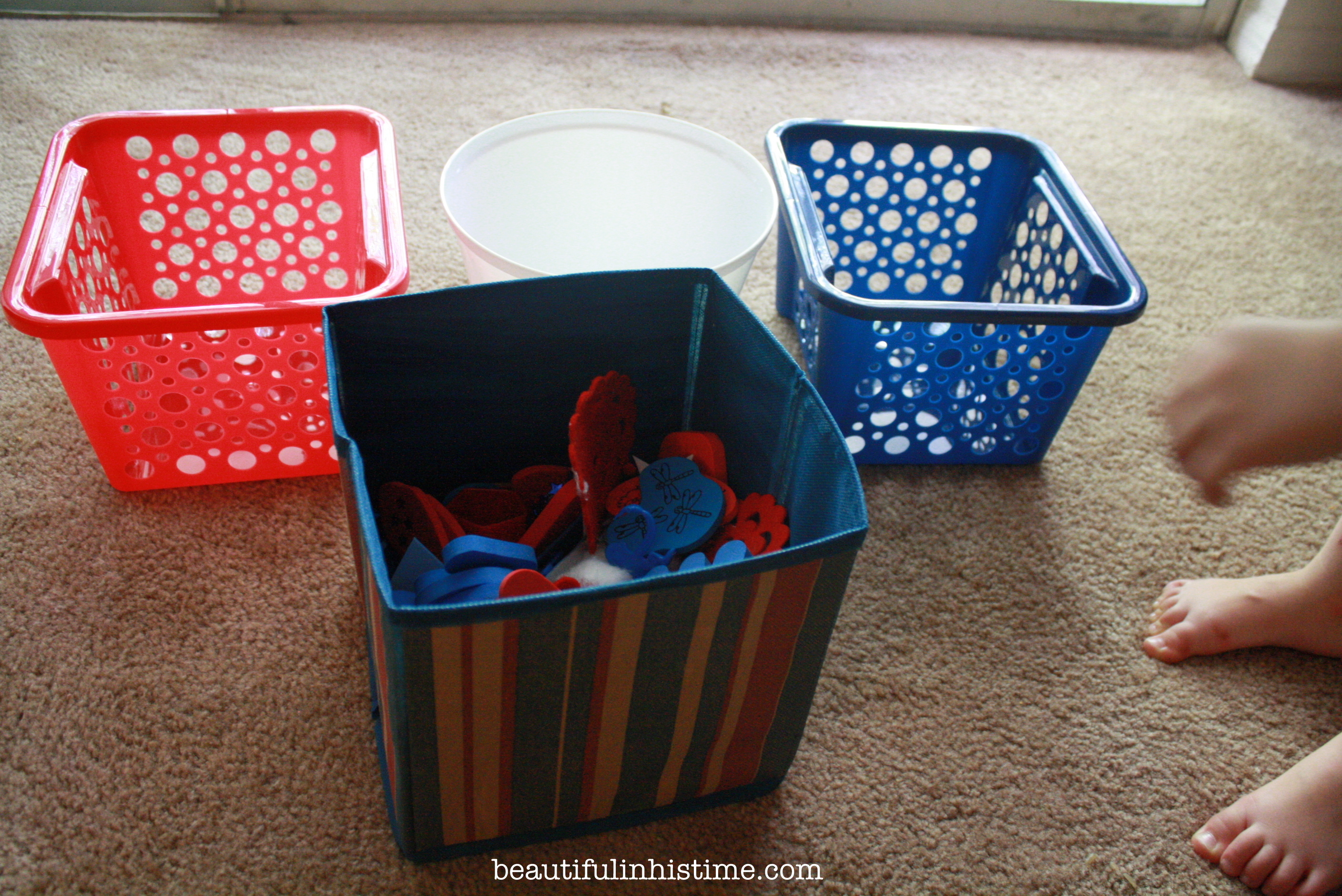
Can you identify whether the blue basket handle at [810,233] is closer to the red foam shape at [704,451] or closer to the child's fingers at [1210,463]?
the red foam shape at [704,451]

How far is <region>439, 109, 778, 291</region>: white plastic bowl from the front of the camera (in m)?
1.03

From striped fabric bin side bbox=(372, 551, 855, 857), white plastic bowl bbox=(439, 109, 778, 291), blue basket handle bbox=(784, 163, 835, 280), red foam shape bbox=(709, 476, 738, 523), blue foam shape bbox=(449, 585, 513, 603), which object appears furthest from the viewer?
white plastic bowl bbox=(439, 109, 778, 291)

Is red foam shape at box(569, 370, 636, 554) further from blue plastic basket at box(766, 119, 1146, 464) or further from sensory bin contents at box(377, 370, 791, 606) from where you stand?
blue plastic basket at box(766, 119, 1146, 464)

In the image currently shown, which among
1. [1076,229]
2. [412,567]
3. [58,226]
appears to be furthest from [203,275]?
[1076,229]

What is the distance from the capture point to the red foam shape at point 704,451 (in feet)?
2.60

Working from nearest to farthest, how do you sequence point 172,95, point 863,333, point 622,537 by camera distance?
point 622,537, point 863,333, point 172,95

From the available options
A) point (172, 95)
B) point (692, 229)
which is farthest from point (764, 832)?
point (172, 95)

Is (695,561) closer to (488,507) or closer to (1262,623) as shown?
(488,507)

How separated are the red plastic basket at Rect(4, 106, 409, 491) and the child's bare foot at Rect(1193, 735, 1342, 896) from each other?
745 mm

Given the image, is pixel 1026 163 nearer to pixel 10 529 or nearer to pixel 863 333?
pixel 863 333

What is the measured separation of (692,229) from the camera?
44.2 inches

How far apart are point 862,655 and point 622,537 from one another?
23 cm

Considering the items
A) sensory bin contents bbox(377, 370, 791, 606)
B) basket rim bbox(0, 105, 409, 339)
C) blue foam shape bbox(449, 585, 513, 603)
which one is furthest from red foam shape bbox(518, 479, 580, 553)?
basket rim bbox(0, 105, 409, 339)

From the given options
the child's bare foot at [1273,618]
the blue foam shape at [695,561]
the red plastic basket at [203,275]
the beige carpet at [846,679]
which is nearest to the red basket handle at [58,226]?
the red plastic basket at [203,275]
